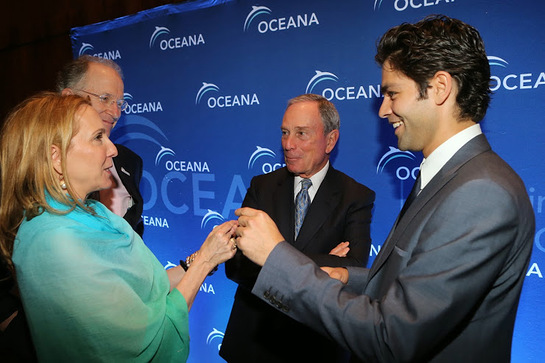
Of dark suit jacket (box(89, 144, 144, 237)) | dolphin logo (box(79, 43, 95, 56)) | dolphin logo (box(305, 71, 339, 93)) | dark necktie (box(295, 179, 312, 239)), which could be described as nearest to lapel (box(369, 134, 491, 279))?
dark necktie (box(295, 179, 312, 239))

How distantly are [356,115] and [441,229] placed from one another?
75.6 inches

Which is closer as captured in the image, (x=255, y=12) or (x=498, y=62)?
(x=498, y=62)

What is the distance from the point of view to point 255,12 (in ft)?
10.5

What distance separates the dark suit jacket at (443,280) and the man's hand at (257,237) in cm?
5

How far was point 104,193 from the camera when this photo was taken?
2.77 m

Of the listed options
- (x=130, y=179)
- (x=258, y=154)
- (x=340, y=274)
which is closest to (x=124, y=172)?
(x=130, y=179)

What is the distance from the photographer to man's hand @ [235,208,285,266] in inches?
48.9

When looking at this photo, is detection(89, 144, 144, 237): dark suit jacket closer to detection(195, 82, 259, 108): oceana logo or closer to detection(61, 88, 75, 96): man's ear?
detection(61, 88, 75, 96): man's ear

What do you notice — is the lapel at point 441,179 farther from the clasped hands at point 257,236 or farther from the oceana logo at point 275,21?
the oceana logo at point 275,21

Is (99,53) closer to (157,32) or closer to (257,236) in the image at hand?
(157,32)

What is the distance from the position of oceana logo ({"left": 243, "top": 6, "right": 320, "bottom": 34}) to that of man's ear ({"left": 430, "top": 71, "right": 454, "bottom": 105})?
1.84 metres

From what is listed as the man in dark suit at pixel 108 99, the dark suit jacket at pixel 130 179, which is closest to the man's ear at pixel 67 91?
the man in dark suit at pixel 108 99

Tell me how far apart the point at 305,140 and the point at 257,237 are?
1248 millimetres

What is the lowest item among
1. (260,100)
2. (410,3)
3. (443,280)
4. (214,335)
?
(214,335)
